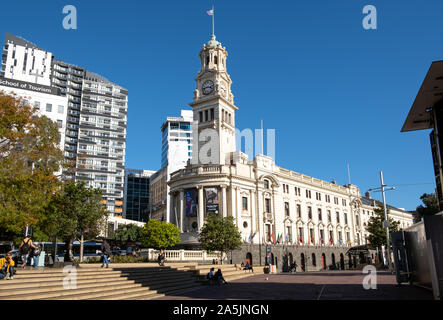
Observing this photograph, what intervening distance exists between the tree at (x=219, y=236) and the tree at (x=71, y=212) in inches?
634

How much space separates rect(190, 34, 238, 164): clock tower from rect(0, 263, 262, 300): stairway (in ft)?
108

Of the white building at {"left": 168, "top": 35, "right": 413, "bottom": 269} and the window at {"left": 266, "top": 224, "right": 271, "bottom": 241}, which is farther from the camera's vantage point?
the window at {"left": 266, "top": 224, "right": 271, "bottom": 241}

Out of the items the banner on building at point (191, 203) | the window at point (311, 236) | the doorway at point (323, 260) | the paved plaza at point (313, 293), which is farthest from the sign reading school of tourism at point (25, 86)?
the paved plaza at point (313, 293)

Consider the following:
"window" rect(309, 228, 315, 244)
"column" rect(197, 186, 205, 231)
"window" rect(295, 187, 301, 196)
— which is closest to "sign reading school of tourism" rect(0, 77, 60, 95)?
"column" rect(197, 186, 205, 231)

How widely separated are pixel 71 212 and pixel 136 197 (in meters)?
105

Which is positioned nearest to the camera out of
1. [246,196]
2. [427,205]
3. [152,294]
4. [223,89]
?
[152,294]

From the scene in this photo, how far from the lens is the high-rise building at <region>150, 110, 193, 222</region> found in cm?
11212

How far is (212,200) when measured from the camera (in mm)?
51594

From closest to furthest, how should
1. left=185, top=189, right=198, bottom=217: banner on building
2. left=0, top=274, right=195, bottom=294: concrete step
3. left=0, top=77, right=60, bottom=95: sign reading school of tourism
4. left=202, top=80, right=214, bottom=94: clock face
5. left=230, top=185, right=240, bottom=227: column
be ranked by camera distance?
left=0, top=274, right=195, bottom=294: concrete step
left=185, top=189, right=198, bottom=217: banner on building
left=230, top=185, right=240, bottom=227: column
left=202, top=80, right=214, bottom=94: clock face
left=0, top=77, right=60, bottom=95: sign reading school of tourism

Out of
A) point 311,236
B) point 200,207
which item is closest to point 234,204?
point 200,207

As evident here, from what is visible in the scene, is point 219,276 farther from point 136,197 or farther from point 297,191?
point 136,197

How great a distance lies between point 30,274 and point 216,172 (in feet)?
119

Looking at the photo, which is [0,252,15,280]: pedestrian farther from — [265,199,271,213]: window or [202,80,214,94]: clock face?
[202,80,214,94]: clock face
